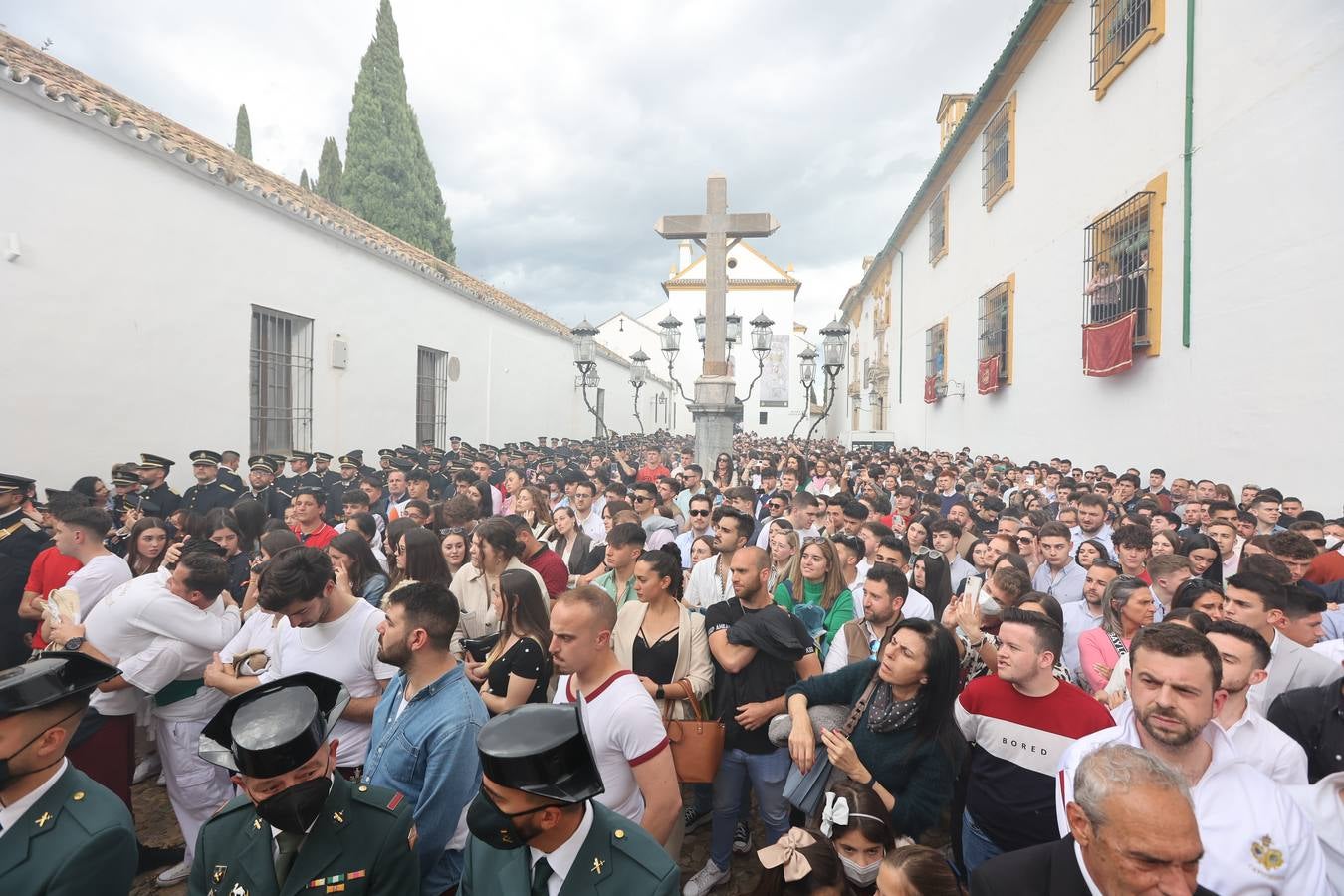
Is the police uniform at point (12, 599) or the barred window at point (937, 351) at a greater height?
the barred window at point (937, 351)

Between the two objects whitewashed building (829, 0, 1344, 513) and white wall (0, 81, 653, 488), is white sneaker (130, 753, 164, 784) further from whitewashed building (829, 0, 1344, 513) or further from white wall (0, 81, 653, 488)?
whitewashed building (829, 0, 1344, 513)

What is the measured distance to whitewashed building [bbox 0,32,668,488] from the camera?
24.1 feet

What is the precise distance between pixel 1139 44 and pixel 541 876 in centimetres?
1251

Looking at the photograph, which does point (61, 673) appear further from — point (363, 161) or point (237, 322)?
point (363, 161)

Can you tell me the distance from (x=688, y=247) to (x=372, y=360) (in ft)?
125

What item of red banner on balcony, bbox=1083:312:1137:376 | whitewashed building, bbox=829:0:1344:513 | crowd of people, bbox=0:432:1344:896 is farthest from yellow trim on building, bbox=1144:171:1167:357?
crowd of people, bbox=0:432:1344:896

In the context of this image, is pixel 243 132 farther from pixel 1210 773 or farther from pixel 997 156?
pixel 1210 773

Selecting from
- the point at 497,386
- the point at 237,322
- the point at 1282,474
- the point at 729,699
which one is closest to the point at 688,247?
the point at 497,386

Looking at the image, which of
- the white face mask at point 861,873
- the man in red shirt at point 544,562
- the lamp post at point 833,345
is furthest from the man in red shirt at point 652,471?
the white face mask at point 861,873

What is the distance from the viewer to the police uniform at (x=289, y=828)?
70.8 inches

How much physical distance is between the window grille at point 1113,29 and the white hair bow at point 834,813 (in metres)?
11.5

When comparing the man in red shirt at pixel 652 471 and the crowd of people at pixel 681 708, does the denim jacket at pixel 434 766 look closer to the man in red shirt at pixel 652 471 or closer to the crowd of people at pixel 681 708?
the crowd of people at pixel 681 708

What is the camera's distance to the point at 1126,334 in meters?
9.80

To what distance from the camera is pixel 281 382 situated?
449 inches
